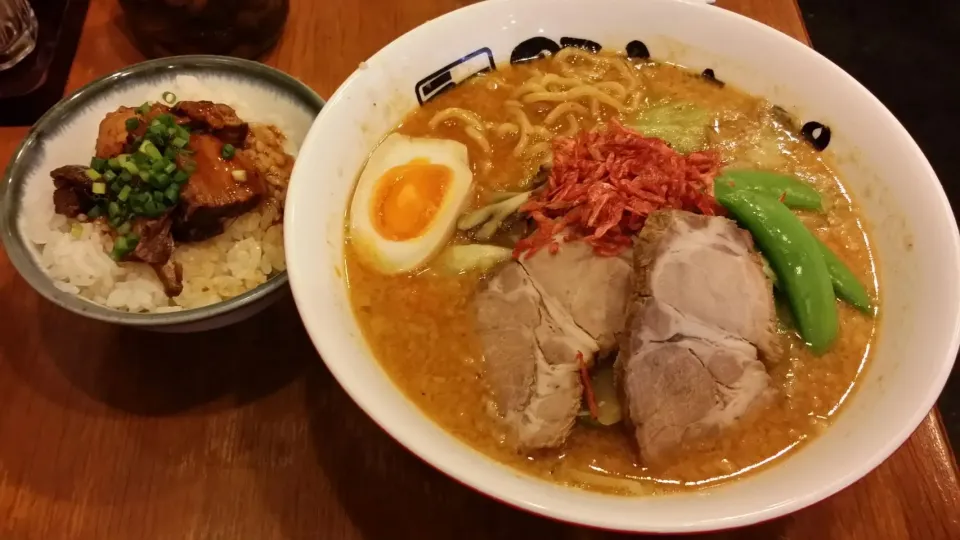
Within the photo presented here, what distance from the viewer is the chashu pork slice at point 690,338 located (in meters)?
1.39

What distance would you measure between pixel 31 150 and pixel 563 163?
50.9 inches

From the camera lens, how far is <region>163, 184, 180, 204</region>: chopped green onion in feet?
5.51

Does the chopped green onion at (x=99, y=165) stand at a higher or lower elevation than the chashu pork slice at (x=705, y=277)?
lower

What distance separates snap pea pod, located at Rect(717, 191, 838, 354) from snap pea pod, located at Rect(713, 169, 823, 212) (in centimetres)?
11

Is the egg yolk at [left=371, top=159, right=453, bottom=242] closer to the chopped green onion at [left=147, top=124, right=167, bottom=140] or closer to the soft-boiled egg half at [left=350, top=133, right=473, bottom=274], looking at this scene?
the soft-boiled egg half at [left=350, top=133, right=473, bottom=274]

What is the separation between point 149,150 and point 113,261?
28cm

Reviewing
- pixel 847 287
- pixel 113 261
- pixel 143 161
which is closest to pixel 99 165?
pixel 143 161

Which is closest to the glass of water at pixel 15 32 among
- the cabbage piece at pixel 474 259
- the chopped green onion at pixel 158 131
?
the chopped green onion at pixel 158 131

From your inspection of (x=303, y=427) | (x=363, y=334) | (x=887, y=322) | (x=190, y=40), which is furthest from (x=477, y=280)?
(x=190, y=40)

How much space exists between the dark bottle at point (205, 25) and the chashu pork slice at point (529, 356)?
115 cm

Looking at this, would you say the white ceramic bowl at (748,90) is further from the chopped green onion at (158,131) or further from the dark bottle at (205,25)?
the dark bottle at (205,25)

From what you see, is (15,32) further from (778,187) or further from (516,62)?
(778,187)

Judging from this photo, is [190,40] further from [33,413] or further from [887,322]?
[887,322]

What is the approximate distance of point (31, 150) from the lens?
178 cm
